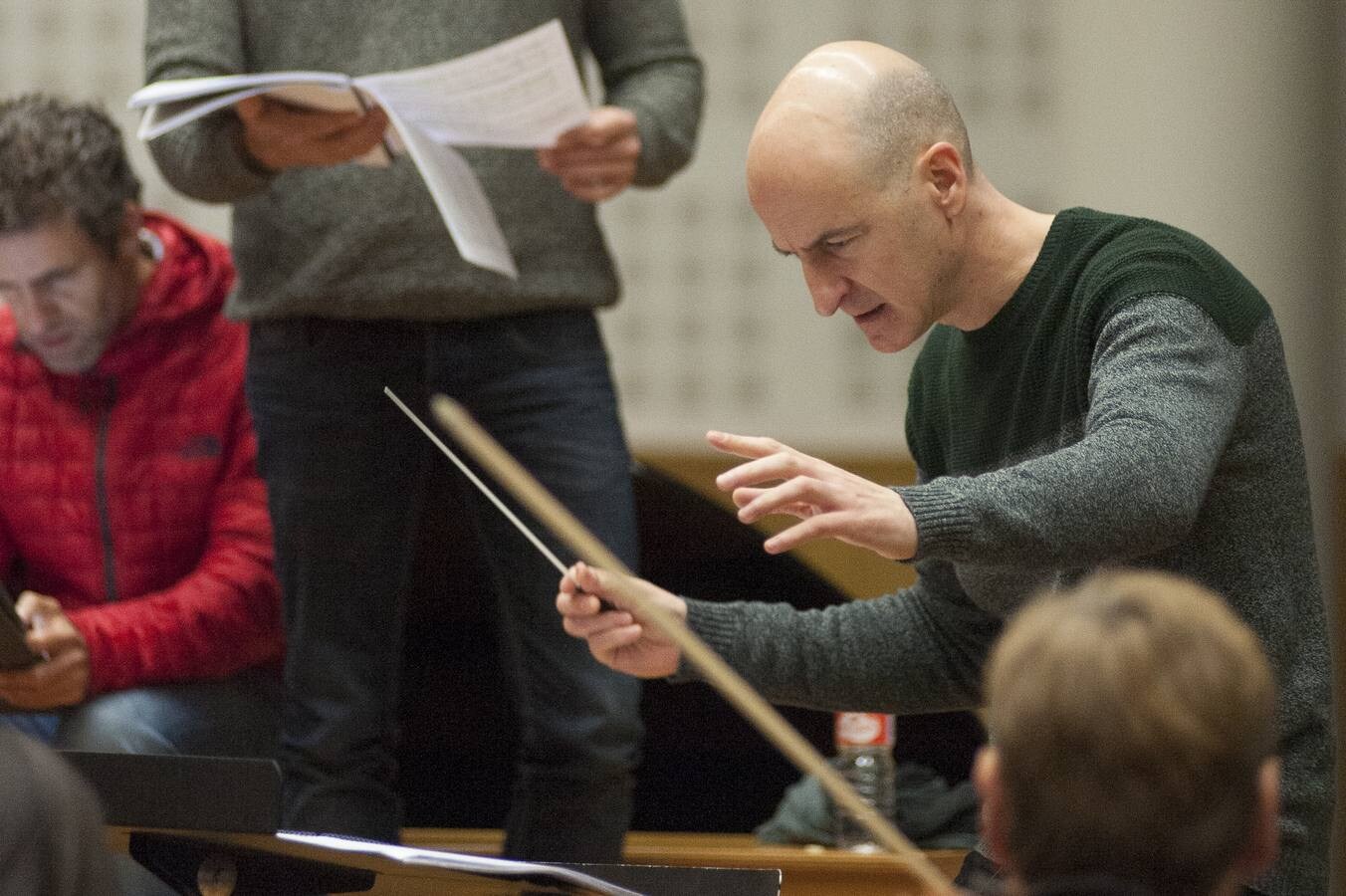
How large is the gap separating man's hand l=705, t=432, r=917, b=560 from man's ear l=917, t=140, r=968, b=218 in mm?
378

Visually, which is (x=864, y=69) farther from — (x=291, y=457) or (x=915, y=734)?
(x=915, y=734)

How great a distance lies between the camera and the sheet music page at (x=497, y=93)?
192 centimetres

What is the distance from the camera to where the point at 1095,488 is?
1283 mm

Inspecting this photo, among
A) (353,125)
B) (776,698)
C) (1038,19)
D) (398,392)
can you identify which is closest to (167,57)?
(353,125)

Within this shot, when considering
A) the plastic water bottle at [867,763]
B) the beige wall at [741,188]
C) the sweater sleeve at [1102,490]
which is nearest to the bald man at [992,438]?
the sweater sleeve at [1102,490]

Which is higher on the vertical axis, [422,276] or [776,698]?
[422,276]

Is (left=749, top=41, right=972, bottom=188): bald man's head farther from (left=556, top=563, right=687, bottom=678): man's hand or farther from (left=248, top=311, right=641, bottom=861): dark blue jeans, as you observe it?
(left=248, top=311, right=641, bottom=861): dark blue jeans

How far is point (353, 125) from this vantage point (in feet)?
6.45

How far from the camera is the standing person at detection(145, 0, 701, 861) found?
206 centimetres

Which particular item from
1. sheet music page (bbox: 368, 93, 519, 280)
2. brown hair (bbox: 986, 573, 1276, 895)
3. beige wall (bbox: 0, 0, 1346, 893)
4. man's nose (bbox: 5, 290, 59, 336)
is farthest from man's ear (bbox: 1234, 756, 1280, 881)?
beige wall (bbox: 0, 0, 1346, 893)

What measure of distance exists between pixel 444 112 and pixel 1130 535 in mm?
948

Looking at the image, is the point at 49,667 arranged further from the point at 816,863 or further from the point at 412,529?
the point at 816,863

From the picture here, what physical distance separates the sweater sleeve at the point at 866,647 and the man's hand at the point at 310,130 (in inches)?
26.7

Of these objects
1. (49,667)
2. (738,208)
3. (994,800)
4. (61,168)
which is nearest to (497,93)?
(61,168)
